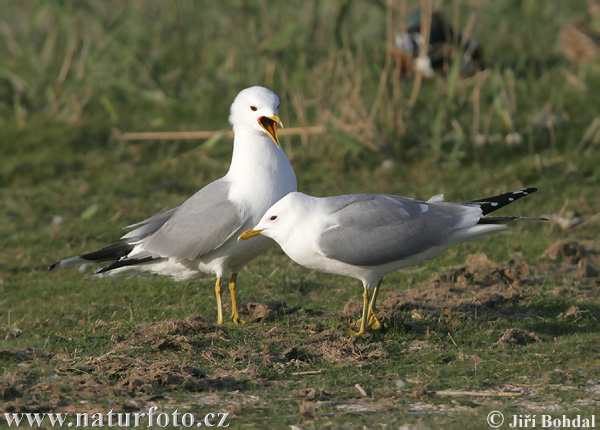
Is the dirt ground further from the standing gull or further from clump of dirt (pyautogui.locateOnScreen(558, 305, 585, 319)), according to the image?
the standing gull

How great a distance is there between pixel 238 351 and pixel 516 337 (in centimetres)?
152

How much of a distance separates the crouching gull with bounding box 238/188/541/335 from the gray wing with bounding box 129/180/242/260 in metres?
0.34

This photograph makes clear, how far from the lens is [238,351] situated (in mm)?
4441

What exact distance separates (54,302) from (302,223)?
2.22 meters

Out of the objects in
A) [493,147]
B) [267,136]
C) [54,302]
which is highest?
[267,136]

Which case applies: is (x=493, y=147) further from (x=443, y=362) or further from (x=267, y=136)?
(x=443, y=362)

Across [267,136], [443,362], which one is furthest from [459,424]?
[267,136]

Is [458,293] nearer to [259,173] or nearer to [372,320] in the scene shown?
[372,320]

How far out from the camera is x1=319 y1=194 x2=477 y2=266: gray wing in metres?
4.55

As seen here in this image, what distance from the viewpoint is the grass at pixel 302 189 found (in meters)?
4.05

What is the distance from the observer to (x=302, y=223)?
4605 millimetres
